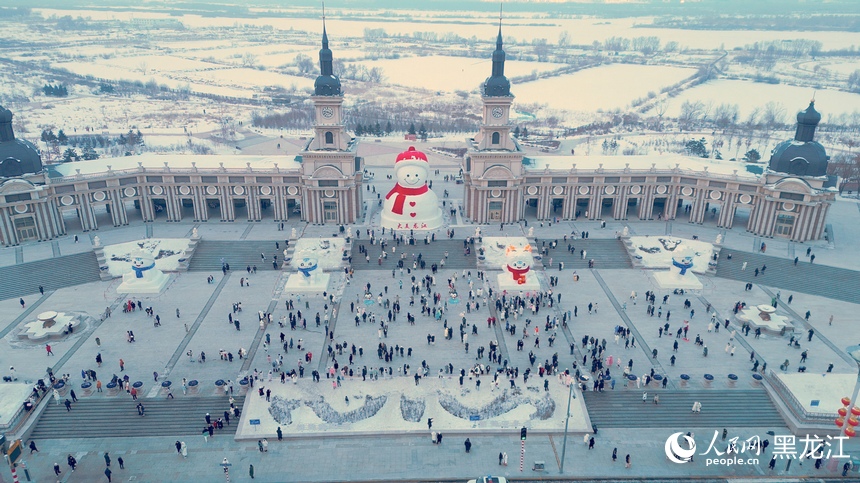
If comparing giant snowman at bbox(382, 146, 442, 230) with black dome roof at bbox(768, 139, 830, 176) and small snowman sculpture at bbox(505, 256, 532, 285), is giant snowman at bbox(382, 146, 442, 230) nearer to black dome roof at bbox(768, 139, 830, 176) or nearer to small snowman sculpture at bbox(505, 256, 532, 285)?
small snowman sculpture at bbox(505, 256, 532, 285)

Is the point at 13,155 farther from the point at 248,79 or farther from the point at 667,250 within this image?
the point at 248,79

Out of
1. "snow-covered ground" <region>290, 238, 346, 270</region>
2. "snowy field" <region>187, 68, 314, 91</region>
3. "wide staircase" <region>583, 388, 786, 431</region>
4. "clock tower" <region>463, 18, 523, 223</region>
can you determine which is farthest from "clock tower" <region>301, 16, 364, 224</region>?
"snowy field" <region>187, 68, 314, 91</region>

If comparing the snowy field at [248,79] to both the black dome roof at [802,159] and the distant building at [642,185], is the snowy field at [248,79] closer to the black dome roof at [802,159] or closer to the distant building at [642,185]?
the distant building at [642,185]

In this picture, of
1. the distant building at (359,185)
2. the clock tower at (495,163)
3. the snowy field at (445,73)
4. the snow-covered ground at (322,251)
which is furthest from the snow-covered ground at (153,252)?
the snowy field at (445,73)

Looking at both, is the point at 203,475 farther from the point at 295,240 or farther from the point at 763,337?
the point at 763,337

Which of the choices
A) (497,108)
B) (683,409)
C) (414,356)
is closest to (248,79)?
(497,108)
